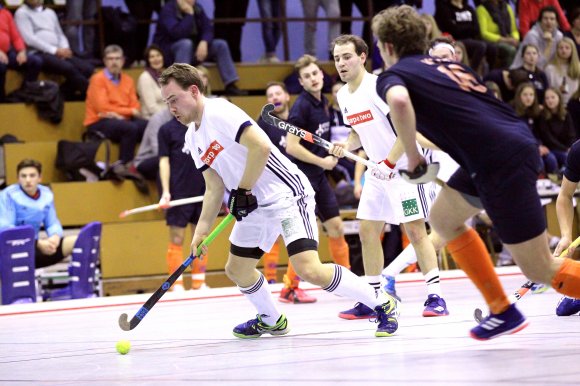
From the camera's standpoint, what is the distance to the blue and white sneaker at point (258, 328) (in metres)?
5.15

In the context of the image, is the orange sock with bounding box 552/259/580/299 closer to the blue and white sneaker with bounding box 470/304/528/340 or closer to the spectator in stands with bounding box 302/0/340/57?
the blue and white sneaker with bounding box 470/304/528/340

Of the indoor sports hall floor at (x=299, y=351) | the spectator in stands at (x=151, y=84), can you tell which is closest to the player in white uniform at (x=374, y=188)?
the indoor sports hall floor at (x=299, y=351)

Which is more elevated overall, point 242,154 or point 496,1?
point 496,1

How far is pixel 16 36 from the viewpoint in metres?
10.2

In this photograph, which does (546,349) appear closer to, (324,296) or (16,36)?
(324,296)

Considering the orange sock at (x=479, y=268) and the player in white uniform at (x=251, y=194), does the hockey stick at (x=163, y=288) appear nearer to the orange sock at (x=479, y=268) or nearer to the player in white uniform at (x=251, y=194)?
the player in white uniform at (x=251, y=194)

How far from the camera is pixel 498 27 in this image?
1220 cm

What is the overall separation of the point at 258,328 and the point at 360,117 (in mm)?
1523

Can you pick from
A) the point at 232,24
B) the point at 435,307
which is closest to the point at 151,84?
the point at 232,24

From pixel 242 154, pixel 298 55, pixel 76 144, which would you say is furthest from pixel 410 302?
pixel 298 55

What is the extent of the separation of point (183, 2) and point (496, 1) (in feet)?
12.9

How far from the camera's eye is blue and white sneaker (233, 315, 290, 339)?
5152mm

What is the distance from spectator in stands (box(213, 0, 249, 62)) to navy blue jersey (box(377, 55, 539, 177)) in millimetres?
7962

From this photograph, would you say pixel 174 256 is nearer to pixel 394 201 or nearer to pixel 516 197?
pixel 394 201
